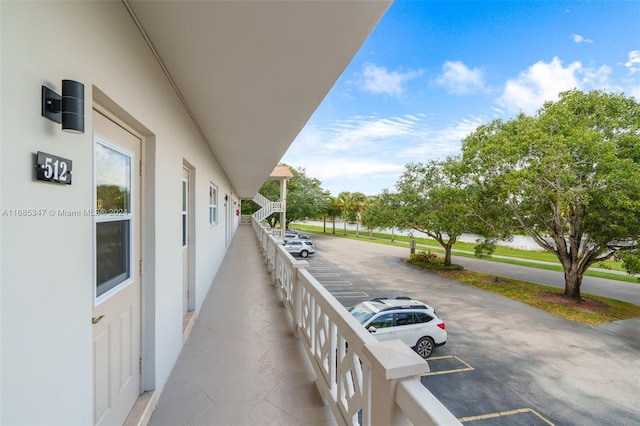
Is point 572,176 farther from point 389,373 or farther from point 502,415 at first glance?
point 389,373

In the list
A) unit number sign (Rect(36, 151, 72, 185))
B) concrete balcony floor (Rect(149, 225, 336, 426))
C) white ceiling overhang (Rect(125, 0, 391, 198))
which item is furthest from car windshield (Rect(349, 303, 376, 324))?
unit number sign (Rect(36, 151, 72, 185))

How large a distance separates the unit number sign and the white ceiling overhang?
1.12m

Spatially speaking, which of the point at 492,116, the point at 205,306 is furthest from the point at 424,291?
the point at 205,306

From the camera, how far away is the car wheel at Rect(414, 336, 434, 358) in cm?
681

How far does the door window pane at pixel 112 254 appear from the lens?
5.72ft

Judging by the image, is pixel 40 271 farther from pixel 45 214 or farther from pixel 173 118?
pixel 173 118

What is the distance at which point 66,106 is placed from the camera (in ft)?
3.84

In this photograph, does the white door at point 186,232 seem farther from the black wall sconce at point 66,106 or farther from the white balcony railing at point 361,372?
the black wall sconce at point 66,106

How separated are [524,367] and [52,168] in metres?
8.93

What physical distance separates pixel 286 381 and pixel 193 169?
3194mm

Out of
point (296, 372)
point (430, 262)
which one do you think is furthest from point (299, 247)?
point (296, 372)

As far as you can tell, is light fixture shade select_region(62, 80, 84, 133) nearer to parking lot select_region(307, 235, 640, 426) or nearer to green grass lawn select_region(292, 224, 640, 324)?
parking lot select_region(307, 235, 640, 426)

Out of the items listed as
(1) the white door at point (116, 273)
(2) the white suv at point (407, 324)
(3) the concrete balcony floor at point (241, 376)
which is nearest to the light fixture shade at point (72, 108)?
(1) the white door at point (116, 273)

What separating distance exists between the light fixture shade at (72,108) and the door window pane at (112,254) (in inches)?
29.7
